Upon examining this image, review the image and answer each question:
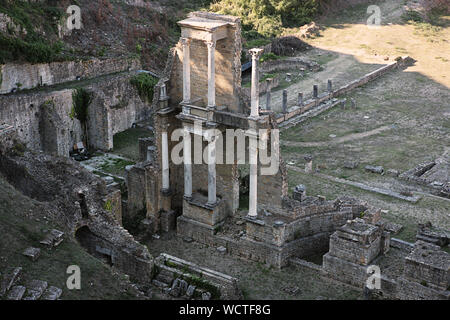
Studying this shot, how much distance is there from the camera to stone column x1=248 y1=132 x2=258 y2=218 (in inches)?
875

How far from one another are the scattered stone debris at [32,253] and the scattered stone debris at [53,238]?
1.38 ft

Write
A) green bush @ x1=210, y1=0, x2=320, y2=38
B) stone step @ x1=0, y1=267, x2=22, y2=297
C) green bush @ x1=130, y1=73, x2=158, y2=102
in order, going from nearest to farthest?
stone step @ x1=0, y1=267, x2=22, y2=297
green bush @ x1=130, y1=73, x2=158, y2=102
green bush @ x1=210, y1=0, x2=320, y2=38

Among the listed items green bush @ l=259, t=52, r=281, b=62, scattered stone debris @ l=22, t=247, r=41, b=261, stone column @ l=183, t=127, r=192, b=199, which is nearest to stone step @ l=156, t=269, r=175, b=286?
scattered stone debris @ l=22, t=247, r=41, b=261

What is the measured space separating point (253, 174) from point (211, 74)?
12.0ft

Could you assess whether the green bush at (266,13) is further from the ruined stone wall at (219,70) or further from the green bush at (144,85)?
the ruined stone wall at (219,70)

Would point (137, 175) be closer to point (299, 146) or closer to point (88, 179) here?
point (88, 179)

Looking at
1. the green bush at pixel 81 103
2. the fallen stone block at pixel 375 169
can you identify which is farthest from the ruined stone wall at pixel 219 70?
the fallen stone block at pixel 375 169

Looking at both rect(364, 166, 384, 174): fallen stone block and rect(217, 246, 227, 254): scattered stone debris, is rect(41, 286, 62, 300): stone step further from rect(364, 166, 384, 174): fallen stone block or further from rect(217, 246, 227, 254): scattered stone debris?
rect(364, 166, 384, 174): fallen stone block

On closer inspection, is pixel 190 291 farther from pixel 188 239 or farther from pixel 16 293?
pixel 16 293

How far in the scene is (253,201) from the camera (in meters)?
22.5

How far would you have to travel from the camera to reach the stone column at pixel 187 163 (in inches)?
936

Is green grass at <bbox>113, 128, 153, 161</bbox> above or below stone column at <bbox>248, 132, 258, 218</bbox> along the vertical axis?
below

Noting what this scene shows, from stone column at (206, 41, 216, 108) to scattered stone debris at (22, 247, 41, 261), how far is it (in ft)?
26.0

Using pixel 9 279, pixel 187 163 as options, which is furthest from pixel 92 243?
pixel 9 279
